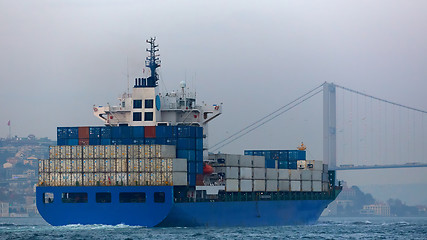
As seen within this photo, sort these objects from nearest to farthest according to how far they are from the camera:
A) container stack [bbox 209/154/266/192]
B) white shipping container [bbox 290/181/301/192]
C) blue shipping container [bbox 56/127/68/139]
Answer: blue shipping container [bbox 56/127/68/139] < container stack [bbox 209/154/266/192] < white shipping container [bbox 290/181/301/192]

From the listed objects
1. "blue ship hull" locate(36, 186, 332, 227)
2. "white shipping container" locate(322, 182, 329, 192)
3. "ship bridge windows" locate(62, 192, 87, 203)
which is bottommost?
"blue ship hull" locate(36, 186, 332, 227)

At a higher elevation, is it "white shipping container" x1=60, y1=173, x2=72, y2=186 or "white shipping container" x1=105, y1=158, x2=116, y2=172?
"white shipping container" x1=105, y1=158, x2=116, y2=172

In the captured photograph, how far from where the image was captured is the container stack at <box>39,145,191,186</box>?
78375 mm

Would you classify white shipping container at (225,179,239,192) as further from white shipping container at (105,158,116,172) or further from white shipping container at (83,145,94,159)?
white shipping container at (83,145,94,159)

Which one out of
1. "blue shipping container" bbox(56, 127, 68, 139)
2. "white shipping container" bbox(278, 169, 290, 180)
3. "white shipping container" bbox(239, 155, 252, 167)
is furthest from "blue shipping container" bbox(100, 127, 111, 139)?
"white shipping container" bbox(278, 169, 290, 180)

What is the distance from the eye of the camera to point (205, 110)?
90562mm

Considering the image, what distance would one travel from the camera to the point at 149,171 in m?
78.4

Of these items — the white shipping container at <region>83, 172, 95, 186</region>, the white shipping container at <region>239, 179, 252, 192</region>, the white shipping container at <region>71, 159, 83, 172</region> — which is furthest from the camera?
the white shipping container at <region>239, 179, 252, 192</region>

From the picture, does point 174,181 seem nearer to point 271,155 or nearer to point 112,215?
point 112,215

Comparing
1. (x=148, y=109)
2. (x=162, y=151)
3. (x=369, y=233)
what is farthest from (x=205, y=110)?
(x=369, y=233)

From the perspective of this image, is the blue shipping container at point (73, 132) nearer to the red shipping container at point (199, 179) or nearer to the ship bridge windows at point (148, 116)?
the ship bridge windows at point (148, 116)

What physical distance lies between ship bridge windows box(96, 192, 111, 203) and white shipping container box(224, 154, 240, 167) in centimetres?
1267

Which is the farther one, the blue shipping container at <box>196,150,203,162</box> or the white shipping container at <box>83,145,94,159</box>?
the blue shipping container at <box>196,150,203,162</box>

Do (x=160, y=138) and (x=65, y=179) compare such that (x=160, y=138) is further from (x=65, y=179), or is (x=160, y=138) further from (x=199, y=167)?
(x=65, y=179)
